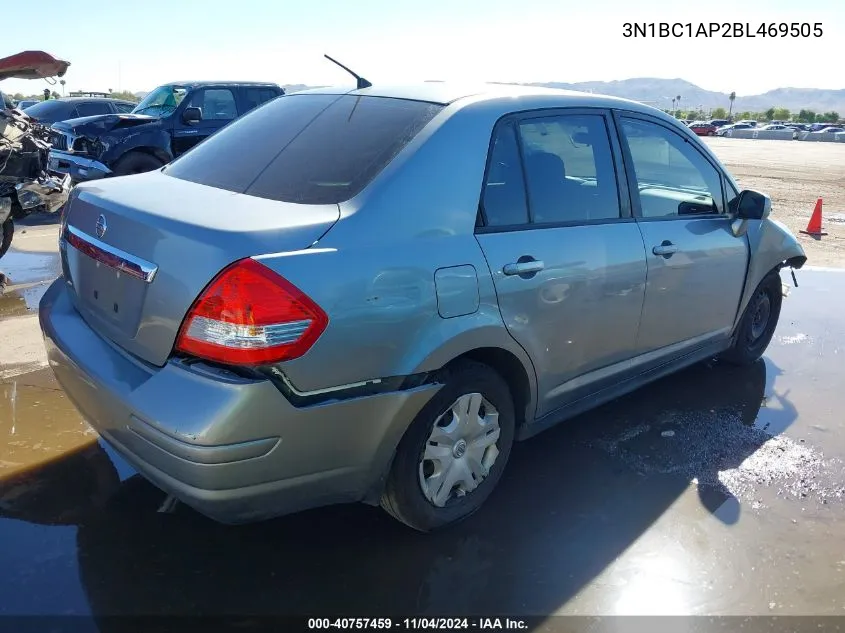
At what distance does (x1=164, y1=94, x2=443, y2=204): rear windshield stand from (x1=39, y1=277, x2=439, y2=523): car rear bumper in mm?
760

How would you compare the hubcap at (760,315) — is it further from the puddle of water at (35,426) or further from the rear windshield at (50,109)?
the rear windshield at (50,109)

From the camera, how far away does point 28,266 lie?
289 inches

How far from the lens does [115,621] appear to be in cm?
237

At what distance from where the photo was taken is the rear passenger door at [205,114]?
1108 centimetres

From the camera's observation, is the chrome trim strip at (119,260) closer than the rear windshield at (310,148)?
Yes

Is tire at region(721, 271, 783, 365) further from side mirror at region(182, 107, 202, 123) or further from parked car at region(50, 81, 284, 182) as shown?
side mirror at region(182, 107, 202, 123)

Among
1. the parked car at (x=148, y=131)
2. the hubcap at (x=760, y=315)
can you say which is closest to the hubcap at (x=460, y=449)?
the hubcap at (x=760, y=315)

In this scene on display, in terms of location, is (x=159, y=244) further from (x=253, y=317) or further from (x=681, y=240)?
(x=681, y=240)

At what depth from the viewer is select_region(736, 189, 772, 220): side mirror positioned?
4.14 metres

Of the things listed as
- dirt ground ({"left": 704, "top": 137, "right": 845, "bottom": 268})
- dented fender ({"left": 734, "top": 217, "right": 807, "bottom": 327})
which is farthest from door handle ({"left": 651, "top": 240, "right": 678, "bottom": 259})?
dirt ground ({"left": 704, "top": 137, "right": 845, "bottom": 268})

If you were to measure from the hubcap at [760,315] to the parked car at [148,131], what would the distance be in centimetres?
787

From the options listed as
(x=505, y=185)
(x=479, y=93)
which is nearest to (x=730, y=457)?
(x=505, y=185)

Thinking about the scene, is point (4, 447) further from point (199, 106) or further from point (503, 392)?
point (199, 106)

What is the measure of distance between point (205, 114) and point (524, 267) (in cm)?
1004
